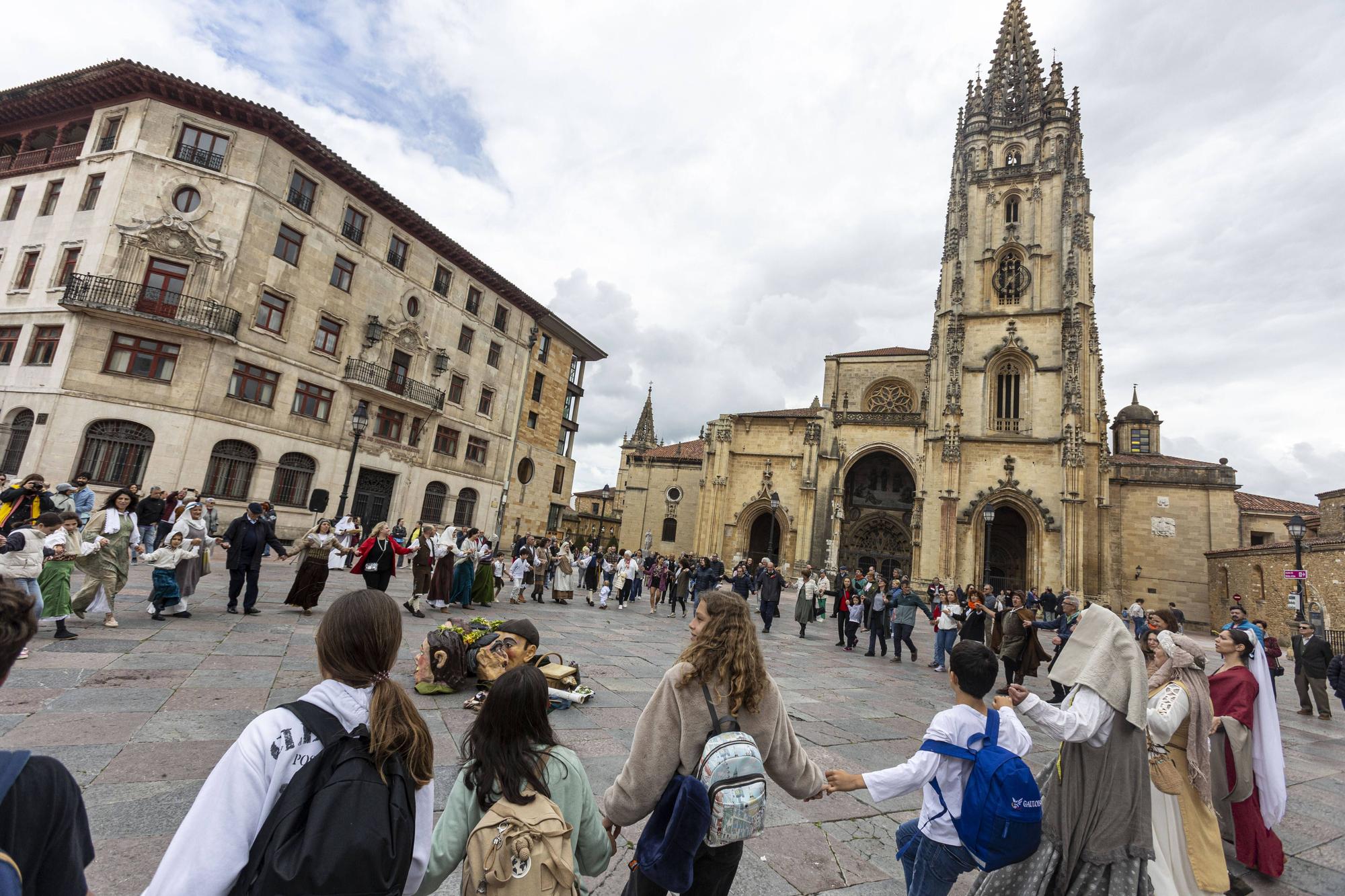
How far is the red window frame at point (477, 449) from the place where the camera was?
26.8 meters

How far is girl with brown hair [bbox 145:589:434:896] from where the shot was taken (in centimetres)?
136

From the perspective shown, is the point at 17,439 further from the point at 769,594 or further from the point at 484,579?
the point at 769,594

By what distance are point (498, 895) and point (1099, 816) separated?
8.76 feet

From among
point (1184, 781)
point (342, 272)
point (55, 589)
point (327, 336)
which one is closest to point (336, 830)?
point (1184, 781)

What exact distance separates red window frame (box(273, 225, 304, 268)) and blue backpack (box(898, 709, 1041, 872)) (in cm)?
2334

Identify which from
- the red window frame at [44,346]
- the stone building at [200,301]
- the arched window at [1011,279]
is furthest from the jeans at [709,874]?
the arched window at [1011,279]

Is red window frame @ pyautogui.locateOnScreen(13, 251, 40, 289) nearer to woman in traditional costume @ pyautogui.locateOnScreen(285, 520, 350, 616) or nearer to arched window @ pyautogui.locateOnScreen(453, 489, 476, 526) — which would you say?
arched window @ pyautogui.locateOnScreen(453, 489, 476, 526)

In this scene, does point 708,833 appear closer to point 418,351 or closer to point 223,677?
point 223,677

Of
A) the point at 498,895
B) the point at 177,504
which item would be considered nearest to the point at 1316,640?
the point at 498,895

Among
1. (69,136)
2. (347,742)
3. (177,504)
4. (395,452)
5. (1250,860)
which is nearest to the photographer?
(347,742)

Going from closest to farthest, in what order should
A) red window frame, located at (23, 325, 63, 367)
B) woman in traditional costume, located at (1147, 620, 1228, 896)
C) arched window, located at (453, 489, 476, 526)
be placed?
woman in traditional costume, located at (1147, 620, 1228, 896) → red window frame, located at (23, 325, 63, 367) → arched window, located at (453, 489, 476, 526)

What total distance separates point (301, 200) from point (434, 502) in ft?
40.3

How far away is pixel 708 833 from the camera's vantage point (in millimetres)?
1957

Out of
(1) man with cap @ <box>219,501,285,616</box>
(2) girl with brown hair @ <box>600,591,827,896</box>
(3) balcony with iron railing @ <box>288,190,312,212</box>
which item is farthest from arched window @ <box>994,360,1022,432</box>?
(2) girl with brown hair @ <box>600,591,827,896</box>
